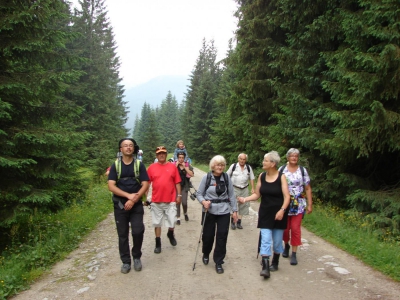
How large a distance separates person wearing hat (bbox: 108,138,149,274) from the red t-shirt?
0.88 meters

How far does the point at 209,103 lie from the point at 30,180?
3247 centimetres

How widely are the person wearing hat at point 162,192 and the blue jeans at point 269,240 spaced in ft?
6.54

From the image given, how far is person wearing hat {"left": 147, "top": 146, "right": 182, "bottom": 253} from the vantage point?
243 inches

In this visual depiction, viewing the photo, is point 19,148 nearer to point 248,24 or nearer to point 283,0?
point 283,0

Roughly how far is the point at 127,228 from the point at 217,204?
1.58 metres

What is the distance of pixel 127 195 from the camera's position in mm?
5062

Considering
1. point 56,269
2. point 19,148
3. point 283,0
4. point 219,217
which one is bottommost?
point 56,269

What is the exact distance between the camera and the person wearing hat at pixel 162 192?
6168 millimetres

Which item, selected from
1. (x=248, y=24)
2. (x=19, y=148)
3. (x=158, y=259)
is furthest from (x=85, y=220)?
(x=248, y=24)

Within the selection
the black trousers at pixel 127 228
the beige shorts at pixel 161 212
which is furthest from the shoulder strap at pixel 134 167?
the beige shorts at pixel 161 212

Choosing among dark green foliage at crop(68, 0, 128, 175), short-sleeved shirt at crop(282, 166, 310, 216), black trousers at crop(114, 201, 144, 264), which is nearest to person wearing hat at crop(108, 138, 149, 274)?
black trousers at crop(114, 201, 144, 264)

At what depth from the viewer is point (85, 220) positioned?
8531 mm

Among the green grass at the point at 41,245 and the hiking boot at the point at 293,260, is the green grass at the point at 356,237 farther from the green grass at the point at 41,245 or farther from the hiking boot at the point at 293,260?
the green grass at the point at 41,245

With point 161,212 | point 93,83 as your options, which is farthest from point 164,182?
point 93,83
